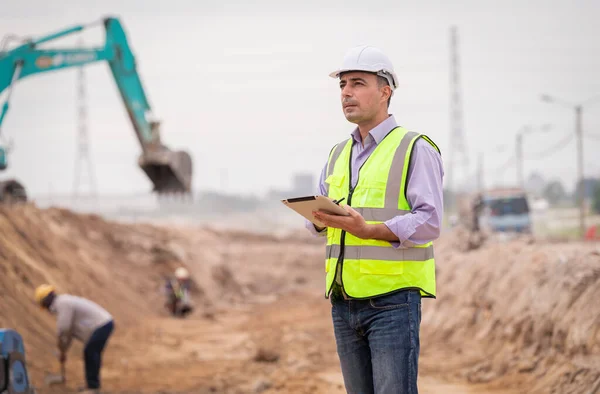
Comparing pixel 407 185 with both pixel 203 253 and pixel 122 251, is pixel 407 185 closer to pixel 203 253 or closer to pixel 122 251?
pixel 122 251

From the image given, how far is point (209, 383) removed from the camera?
12.4 metres

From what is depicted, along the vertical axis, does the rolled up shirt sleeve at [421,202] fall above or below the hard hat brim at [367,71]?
below

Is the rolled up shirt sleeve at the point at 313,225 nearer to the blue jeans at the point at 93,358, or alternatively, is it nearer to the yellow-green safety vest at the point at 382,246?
the yellow-green safety vest at the point at 382,246

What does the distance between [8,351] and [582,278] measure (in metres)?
6.02

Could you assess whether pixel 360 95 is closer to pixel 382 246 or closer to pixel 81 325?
pixel 382 246

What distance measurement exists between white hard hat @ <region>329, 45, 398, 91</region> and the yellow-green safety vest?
1.06 feet

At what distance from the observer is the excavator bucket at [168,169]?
21516mm

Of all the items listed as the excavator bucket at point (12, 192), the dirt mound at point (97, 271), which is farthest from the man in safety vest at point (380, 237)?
the excavator bucket at point (12, 192)

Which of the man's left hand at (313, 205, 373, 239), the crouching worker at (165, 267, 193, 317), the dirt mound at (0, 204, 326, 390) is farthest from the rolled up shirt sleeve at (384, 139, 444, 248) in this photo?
the crouching worker at (165, 267, 193, 317)

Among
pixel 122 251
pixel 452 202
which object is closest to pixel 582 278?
pixel 122 251

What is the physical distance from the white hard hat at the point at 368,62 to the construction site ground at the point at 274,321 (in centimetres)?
438

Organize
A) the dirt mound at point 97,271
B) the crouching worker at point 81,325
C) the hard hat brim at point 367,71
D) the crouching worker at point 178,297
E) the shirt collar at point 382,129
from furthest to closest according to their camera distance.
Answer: the crouching worker at point 178,297 → the dirt mound at point 97,271 → the crouching worker at point 81,325 → the shirt collar at point 382,129 → the hard hat brim at point 367,71

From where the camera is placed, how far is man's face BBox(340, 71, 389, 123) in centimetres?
436

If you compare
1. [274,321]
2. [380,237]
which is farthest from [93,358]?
[274,321]
